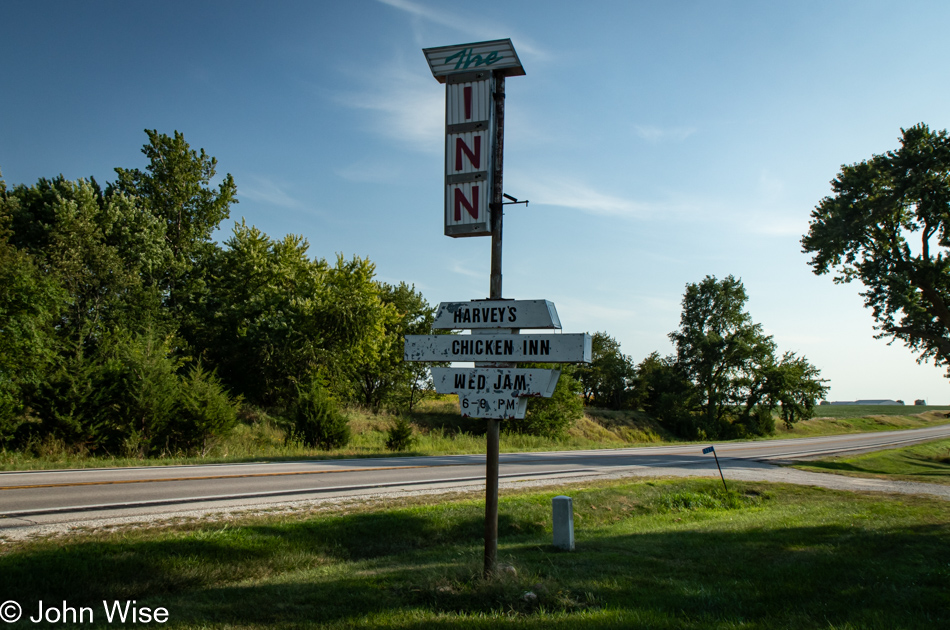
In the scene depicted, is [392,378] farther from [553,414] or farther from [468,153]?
[468,153]

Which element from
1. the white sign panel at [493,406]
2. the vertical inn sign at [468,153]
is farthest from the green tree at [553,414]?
the white sign panel at [493,406]

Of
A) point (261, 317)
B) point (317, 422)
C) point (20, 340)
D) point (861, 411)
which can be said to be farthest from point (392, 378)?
point (861, 411)

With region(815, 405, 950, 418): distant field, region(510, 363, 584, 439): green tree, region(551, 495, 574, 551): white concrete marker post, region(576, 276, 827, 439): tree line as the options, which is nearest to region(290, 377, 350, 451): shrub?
region(510, 363, 584, 439): green tree

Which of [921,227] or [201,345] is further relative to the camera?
[201,345]

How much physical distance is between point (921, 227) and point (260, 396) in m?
36.8

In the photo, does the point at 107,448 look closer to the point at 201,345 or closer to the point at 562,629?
the point at 201,345

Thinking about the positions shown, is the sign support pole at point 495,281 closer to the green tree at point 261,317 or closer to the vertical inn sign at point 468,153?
the vertical inn sign at point 468,153

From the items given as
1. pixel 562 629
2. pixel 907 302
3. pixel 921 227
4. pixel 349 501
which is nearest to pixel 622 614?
pixel 562 629

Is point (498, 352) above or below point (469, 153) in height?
below

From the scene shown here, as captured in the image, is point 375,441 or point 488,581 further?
point 375,441

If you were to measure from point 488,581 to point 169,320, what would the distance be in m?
35.0

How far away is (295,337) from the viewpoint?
3344 centimetres

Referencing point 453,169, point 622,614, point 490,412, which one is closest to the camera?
point 622,614

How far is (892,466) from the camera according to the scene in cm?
2322
